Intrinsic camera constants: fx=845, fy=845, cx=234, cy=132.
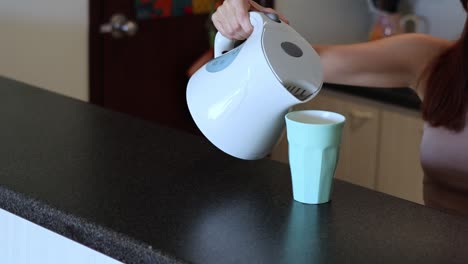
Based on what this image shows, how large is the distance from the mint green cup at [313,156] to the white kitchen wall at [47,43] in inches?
61.3

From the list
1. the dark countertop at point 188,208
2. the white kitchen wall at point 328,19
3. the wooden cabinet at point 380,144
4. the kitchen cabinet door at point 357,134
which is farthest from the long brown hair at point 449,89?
the white kitchen wall at point 328,19

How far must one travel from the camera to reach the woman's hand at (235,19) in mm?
1180

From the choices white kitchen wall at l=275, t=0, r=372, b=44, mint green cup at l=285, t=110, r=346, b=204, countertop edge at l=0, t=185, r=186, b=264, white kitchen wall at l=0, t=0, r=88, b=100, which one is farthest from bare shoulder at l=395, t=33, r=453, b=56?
white kitchen wall at l=275, t=0, r=372, b=44

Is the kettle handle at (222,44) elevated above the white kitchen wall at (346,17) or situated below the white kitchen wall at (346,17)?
above

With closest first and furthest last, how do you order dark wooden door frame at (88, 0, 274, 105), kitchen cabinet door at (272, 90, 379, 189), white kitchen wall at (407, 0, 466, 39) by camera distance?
dark wooden door frame at (88, 0, 274, 105)
kitchen cabinet door at (272, 90, 379, 189)
white kitchen wall at (407, 0, 466, 39)

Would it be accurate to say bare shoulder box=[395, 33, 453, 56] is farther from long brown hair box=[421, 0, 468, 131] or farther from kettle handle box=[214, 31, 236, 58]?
kettle handle box=[214, 31, 236, 58]

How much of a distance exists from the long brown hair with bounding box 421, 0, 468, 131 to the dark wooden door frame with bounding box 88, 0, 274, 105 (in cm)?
131

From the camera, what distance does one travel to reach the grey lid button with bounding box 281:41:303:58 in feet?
3.63

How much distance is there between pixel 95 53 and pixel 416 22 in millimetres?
1265


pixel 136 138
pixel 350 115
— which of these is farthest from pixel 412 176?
pixel 136 138

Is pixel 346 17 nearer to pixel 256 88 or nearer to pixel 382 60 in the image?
pixel 382 60

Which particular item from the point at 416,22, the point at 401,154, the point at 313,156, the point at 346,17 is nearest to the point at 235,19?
the point at 313,156

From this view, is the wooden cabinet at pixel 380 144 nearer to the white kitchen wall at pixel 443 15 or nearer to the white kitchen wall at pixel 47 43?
the white kitchen wall at pixel 443 15

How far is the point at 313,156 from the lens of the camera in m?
1.04
